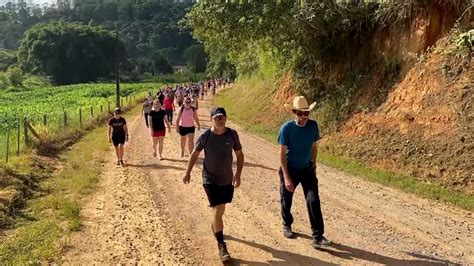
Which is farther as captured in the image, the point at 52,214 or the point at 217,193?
the point at 52,214

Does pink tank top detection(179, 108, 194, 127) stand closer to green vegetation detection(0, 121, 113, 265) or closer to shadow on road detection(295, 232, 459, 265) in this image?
green vegetation detection(0, 121, 113, 265)

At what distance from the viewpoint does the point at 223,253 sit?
654 centimetres

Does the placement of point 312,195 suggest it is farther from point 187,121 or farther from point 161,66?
point 161,66

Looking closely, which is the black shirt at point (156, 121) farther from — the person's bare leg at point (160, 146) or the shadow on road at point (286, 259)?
the shadow on road at point (286, 259)

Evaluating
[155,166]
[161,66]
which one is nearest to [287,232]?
[155,166]

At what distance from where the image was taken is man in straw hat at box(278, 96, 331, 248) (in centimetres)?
696

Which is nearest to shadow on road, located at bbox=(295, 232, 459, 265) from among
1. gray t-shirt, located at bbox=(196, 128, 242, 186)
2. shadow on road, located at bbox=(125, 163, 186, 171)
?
gray t-shirt, located at bbox=(196, 128, 242, 186)

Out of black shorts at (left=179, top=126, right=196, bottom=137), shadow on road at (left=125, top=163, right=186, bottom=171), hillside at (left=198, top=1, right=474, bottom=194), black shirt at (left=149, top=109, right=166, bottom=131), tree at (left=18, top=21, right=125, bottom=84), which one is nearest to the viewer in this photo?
hillside at (left=198, top=1, right=474, bottom=194)

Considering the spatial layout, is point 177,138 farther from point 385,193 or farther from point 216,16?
point 385,193

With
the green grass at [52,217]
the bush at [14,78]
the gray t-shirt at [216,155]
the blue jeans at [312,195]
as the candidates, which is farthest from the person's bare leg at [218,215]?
the bush at [14,78]

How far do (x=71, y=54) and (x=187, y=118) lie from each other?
99.8 m

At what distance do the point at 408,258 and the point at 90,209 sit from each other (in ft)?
18.7

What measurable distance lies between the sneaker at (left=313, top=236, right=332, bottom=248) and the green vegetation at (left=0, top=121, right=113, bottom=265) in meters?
3.55

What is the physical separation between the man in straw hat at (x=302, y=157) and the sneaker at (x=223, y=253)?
1.20m
